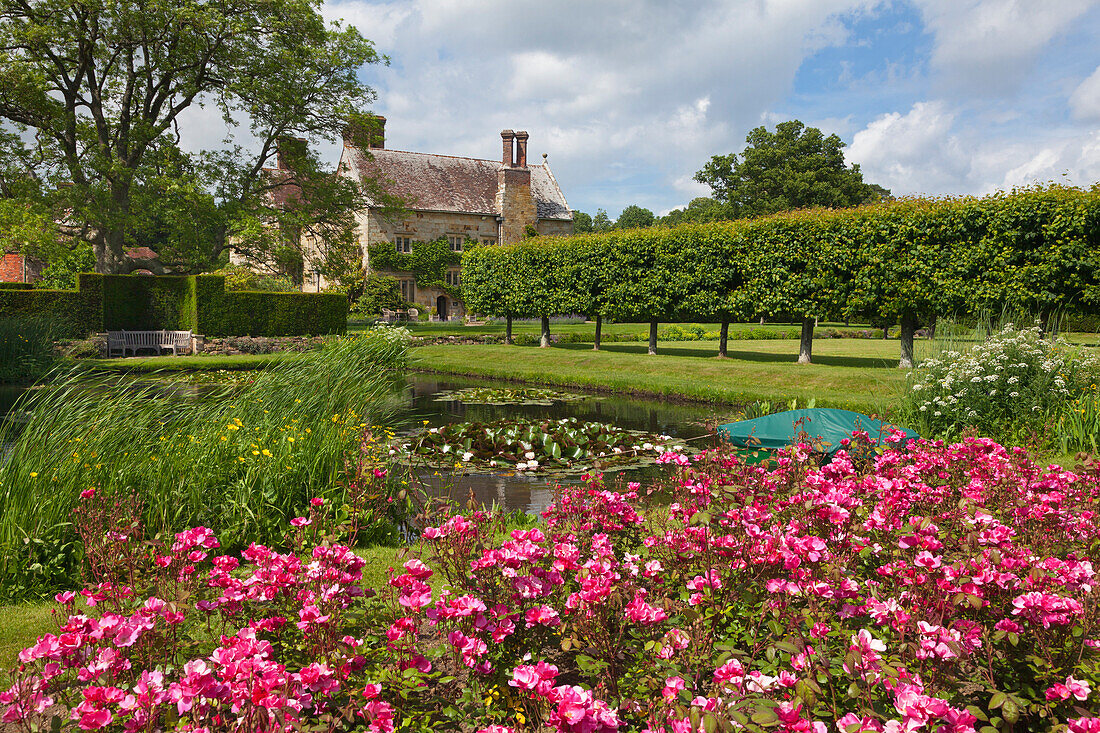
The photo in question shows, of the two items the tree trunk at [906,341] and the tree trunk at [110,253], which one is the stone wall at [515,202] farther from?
the tree trunk at [906,341]

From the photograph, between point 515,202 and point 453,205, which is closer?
point 453,205

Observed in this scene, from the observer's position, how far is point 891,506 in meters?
3.25

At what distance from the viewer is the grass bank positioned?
48.8 ft

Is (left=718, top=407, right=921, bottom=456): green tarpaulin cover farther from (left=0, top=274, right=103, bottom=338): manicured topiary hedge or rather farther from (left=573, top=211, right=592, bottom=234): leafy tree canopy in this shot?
(left=573, top=211, right=592, bottom=234): leafy tree canopy

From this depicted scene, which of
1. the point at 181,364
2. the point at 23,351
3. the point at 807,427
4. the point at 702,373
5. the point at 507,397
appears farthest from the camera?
the point at 181,364

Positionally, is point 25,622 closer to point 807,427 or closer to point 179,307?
point 807,427

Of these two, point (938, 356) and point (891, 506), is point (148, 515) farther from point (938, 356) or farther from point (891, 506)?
point (938, 356)

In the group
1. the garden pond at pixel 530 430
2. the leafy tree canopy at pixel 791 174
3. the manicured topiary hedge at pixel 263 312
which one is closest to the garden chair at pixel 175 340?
the manicured topiary hedge at pixel 263 312

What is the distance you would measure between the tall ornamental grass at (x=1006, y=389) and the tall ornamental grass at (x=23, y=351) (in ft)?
56.7

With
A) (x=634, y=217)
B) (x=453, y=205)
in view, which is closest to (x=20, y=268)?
(x=453, y=205)

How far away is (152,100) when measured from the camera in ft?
83.9

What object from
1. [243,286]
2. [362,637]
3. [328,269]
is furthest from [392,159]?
[362,637]

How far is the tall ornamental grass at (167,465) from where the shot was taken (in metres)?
4.39

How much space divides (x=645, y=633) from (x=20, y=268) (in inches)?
2380
